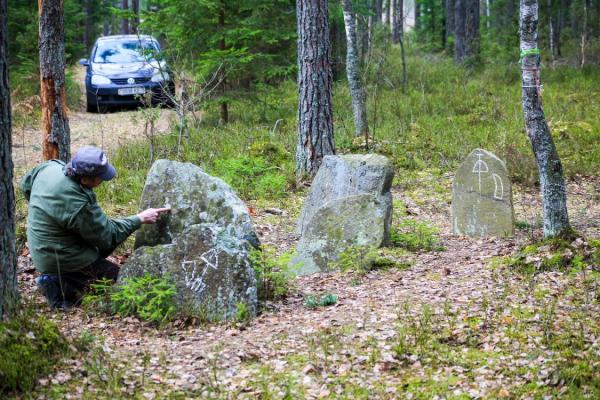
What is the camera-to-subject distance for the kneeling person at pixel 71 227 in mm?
6094

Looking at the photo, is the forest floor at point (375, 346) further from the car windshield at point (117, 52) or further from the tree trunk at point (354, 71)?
the car windshield at point (117, 52)

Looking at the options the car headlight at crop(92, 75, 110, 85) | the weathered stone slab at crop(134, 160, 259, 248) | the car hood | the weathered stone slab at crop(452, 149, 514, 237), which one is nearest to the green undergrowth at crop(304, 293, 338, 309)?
the weathered stone slab at crop(134, 160, 259, 248)

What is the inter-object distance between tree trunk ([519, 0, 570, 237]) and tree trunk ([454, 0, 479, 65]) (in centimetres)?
1650

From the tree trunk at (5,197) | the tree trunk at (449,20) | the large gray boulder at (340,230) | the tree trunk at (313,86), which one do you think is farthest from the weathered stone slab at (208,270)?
the tree trunk at (449,20)

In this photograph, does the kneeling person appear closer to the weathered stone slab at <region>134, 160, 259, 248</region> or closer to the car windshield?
the weathered stone slab at <region>134, 160, 259, 248</region>

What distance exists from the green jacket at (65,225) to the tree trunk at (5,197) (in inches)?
43.5

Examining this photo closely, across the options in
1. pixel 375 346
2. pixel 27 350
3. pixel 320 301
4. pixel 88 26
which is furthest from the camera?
pixel 88 26

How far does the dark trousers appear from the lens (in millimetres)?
6414

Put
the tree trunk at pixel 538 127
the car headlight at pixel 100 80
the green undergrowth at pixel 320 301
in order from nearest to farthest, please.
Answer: the green undergrowth at pixel 320 301, the tree trunk at pixel 538 127, the car headlight at pixel 100 80

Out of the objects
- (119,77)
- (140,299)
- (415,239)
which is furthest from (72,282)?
(119,77)

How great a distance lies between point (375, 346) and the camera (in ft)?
17.4

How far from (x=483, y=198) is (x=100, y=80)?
12.9 metres

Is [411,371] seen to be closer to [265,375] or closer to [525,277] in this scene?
[265,375]

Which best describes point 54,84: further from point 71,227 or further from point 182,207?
point 71,227
